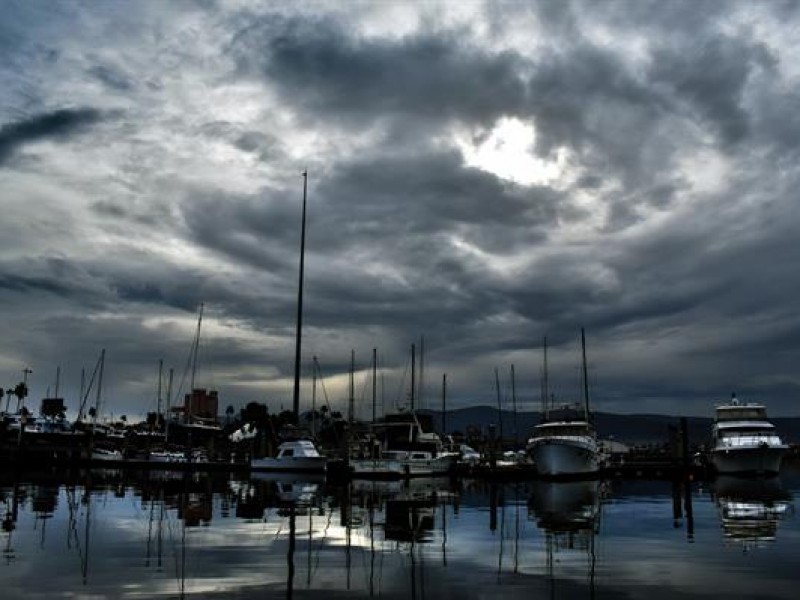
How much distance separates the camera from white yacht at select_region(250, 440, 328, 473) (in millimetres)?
74938

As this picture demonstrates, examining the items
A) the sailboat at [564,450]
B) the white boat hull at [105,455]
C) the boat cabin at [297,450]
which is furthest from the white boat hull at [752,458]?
the white boat hull at [105,455]

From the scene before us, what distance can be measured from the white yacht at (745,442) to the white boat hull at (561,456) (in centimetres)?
1435

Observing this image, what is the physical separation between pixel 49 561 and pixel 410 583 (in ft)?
29.4

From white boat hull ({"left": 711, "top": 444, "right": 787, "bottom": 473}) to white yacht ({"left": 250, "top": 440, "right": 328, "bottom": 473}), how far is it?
124ft

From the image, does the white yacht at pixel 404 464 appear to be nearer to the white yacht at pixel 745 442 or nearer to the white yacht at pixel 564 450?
the white yacht at pixel 564 450

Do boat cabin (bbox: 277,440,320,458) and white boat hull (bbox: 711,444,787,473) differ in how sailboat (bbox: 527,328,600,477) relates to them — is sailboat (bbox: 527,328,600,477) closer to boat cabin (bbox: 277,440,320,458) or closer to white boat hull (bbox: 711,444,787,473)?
white boat hull (bbox: 711,444,787,473)

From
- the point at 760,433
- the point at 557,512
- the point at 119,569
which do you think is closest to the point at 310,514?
the point at 557,512

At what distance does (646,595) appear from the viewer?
49.1ft

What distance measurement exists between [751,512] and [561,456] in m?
31.8

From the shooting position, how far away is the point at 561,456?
66812mm

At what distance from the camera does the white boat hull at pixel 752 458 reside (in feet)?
234

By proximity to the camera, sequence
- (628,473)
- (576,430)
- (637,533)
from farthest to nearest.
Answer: (628,473)
(576,430)
(637,533)

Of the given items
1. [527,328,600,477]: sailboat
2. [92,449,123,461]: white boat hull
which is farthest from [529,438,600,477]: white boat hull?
[92,449,123,461]: white boat hull

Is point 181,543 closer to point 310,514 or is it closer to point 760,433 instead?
point 310,514
